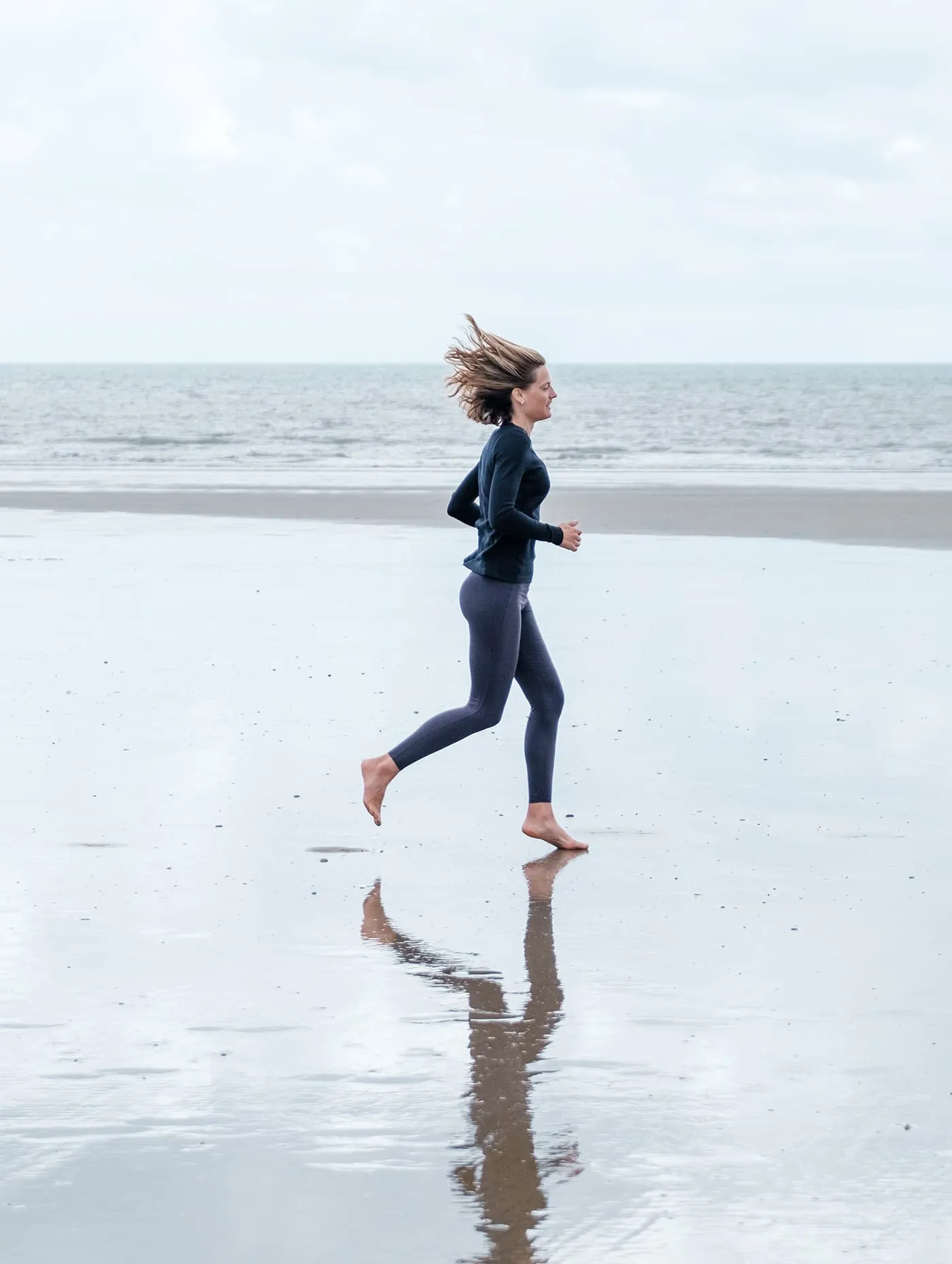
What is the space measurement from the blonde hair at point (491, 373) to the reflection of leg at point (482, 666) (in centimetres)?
59

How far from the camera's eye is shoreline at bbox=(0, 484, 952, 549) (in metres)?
20.5

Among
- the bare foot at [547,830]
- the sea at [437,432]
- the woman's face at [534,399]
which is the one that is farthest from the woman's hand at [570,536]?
the sea at [437,432]

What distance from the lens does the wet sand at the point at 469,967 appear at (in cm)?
335

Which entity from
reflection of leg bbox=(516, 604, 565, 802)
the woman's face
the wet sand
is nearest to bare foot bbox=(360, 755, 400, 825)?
the wet sand

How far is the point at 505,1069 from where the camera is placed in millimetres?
4059

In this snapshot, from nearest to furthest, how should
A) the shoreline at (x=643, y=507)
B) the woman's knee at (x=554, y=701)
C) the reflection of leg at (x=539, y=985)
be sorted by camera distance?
the reflection of leg at (x=539, y=985) < the woman's knee at (x=554, y=701) < the shoreline at (x=643, y=507)

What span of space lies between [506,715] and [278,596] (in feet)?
15.9

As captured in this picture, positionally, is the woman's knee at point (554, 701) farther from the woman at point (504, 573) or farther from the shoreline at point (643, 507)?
the shoreline at point (643, 507)

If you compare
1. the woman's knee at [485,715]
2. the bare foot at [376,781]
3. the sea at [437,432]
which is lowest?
the bare foot at [376,781]

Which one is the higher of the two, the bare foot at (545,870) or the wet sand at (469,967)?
the wet sand at (469,967)

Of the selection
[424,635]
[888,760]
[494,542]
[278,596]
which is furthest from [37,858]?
[278,596]

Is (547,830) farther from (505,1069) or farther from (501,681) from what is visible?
(505,1069)

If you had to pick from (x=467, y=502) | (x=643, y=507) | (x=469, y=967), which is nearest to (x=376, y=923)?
(x=469, y=967)

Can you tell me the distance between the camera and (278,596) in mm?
13562
